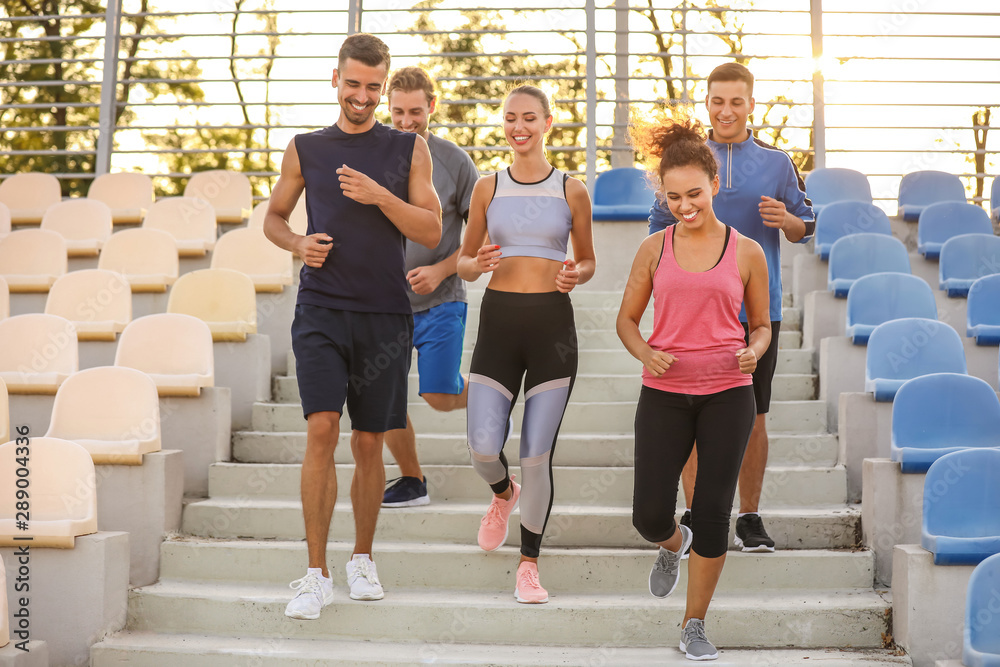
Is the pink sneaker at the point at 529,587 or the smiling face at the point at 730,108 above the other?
the smiling face at the point at 730,108

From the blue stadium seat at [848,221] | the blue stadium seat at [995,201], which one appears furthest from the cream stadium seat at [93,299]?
the blue stadium seat at [995,201]

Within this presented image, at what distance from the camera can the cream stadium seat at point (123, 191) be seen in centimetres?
648

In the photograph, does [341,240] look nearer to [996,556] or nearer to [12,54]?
[996,556]

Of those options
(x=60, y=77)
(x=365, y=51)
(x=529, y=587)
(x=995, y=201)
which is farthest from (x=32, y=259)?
(x=60, y=77)

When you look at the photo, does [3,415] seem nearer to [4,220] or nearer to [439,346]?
[439,346]

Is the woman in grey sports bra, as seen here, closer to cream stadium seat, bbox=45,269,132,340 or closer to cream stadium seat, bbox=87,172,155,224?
cream stadium seat, bbox=45,269,132,340

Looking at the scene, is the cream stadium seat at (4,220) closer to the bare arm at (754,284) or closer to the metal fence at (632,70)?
the metal fence at (632,70)

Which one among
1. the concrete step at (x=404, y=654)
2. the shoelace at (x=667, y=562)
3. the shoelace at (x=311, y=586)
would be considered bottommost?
the concrete step at (x=404, y=654)

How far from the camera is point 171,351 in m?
3.83

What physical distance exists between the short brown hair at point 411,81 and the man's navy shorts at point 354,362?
3.26ft

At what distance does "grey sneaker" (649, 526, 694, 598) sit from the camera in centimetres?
296

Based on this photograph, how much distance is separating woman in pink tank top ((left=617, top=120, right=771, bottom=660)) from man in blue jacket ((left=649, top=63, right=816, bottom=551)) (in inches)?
16.8

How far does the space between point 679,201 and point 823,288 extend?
2.63m

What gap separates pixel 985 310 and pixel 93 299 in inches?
164
